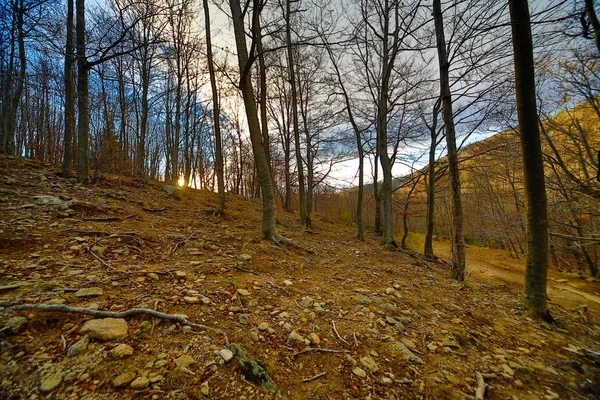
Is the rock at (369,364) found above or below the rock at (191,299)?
below

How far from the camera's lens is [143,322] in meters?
1.79

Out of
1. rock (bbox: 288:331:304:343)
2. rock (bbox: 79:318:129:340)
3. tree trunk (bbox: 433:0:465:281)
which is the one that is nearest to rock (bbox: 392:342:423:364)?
rock (bbox: 288:331:304:343)

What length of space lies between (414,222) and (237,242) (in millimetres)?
34214

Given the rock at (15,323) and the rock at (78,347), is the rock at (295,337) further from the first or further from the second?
the rock at (15,323)

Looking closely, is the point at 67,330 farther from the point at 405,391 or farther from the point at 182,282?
the point at 405,391

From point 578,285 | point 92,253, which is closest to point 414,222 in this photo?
point 578,285

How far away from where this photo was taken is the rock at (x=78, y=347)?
1387 mm

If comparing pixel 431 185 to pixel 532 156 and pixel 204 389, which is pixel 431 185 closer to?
pixel 532 156

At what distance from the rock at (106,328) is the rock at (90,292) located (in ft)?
1.53

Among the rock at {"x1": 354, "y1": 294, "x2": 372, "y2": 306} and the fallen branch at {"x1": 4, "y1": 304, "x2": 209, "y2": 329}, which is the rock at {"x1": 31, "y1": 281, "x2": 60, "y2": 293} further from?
the rock at {"x1": 354, "y1": 294, "x2": 372, "y2": 306}

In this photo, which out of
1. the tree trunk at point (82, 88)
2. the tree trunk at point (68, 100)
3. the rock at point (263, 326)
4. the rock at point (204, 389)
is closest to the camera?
the rock at point (204, 389)

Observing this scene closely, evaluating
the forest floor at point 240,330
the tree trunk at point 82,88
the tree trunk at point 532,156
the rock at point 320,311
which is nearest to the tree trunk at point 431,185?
the forest floor at point 240,330

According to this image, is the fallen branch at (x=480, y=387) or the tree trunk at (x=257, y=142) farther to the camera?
the tree trunk at (x=257, y=142)

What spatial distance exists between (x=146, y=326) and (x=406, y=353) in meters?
2.25
